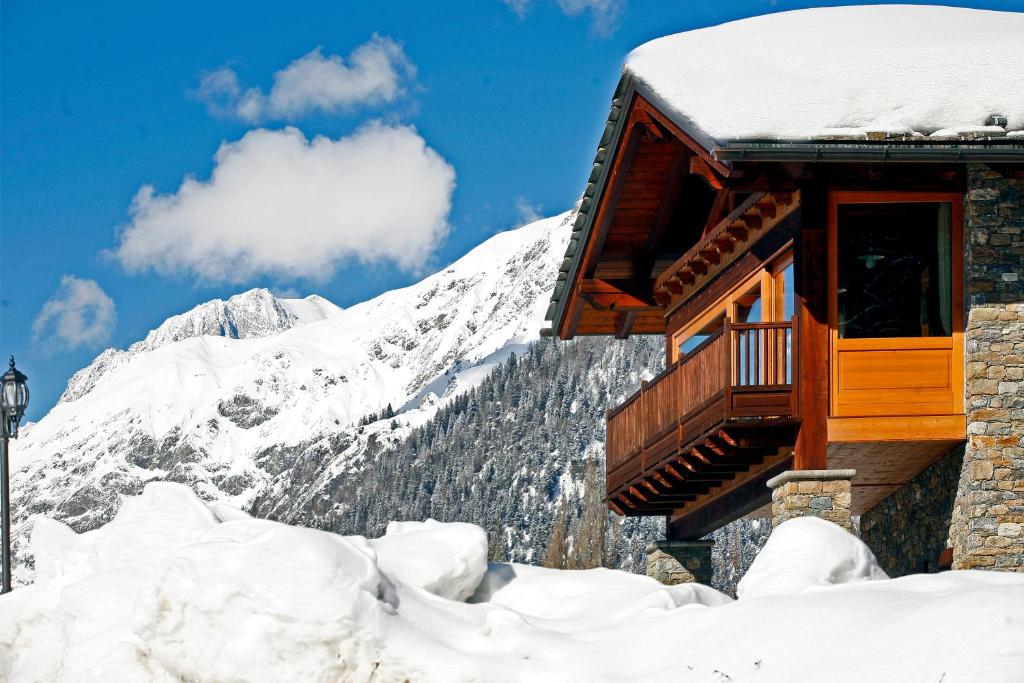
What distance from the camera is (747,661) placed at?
9.98 metres

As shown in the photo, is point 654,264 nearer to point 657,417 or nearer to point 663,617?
point 657,417

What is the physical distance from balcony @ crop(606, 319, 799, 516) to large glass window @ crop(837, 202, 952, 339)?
85 centimetres

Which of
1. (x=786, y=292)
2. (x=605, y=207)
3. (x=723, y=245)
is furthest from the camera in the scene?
(x=605, y=207)

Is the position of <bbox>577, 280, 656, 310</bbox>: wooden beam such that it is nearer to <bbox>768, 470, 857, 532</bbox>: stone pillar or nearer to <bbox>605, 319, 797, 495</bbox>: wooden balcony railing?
<bbox>605, 319, 797, 495</bbox>: wooden balcony railing

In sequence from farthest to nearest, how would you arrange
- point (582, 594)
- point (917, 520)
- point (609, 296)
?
point (609, 296), point (917, 520), point (582, 594)

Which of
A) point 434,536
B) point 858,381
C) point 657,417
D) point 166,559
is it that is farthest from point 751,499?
point 166,559

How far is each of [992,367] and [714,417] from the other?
2.84 metres

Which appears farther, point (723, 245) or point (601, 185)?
point (601, 185)

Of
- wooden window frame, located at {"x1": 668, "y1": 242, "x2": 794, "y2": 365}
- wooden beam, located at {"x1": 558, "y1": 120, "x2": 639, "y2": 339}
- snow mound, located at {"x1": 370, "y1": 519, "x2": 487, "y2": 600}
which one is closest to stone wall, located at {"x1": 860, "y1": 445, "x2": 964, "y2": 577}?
wooden window frame, located at {"x1": 668, "y1": 242, "x2": 794, "y2": 365}

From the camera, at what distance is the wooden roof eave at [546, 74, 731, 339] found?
17.1 meters

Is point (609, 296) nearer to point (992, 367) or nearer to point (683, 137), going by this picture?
point (683, 137)

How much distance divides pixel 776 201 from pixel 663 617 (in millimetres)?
6578

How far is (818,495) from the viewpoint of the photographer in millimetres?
16281

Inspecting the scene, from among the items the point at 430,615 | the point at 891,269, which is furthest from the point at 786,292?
the point at 430,615
